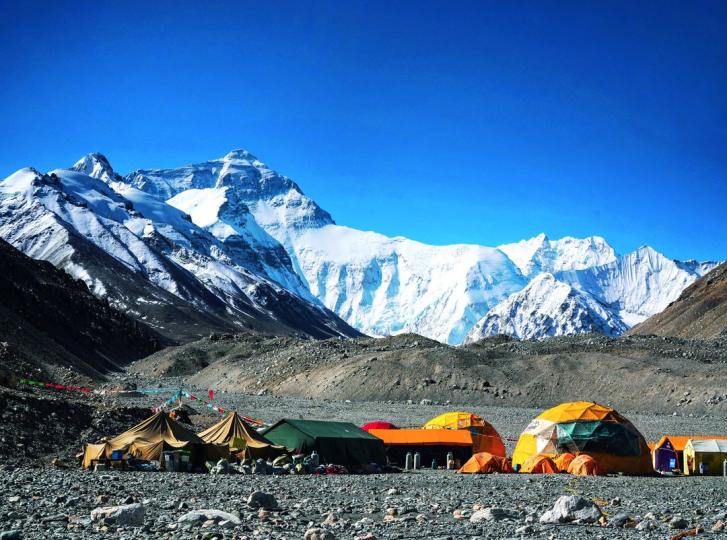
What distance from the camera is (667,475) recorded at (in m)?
32.8

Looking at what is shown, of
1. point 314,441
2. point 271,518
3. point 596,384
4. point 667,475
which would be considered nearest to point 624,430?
point 667,475

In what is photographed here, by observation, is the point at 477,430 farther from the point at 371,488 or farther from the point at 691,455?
the point at 371,488

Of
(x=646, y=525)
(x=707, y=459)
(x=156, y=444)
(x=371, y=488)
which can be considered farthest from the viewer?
(x=707, y=459)

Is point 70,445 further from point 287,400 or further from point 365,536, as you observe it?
point 287,400

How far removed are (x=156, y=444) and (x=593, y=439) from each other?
1591cm

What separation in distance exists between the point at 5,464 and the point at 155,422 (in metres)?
5.02

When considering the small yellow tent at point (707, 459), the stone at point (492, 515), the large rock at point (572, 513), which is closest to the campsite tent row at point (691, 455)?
the small yellow tent at point (707, 459)

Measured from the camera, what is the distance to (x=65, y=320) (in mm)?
110938

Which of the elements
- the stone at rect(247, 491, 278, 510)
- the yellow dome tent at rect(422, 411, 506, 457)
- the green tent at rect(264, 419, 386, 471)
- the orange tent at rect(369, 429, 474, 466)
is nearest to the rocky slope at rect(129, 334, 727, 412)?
the yellow dome tent at rect(422, 411, 506, 457)

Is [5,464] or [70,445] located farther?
[70,445]

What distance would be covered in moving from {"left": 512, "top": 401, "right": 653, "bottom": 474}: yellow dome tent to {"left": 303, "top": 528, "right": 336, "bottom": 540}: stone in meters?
19.7

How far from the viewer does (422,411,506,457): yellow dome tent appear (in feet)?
120

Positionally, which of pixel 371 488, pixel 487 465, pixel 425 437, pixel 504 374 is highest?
pixel 504 374

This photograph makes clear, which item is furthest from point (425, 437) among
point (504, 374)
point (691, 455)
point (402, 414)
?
point (504, 374)
